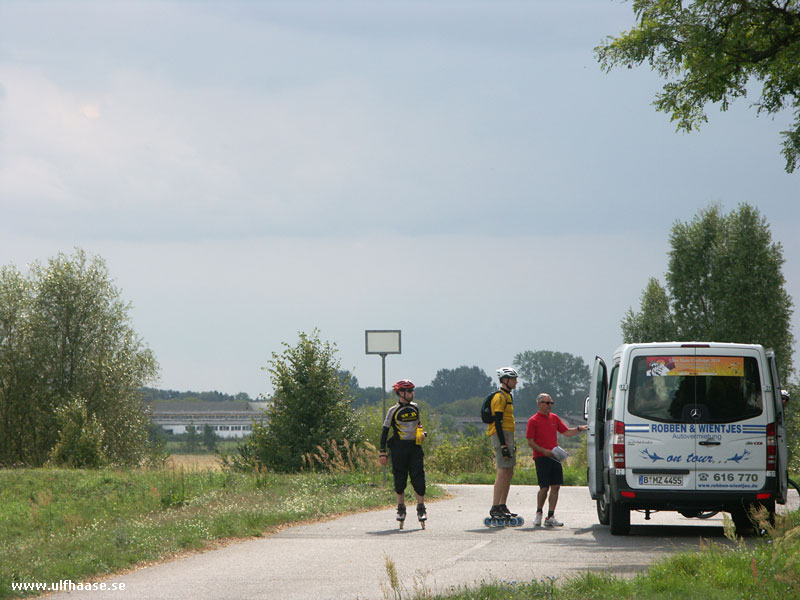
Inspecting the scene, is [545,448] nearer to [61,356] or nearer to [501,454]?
[501,454]

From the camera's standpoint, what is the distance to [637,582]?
332 inches

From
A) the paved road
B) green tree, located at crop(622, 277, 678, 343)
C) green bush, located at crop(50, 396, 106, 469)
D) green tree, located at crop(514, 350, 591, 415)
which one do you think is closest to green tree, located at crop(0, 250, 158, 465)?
green bush, located at crop(50, 396, 106, 469)

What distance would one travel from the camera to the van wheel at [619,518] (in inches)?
513

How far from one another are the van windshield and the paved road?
61.3 inches

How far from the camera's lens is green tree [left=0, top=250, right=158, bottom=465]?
159ft

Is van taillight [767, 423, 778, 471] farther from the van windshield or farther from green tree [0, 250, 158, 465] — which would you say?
green tree [0, 250, 158, 465]

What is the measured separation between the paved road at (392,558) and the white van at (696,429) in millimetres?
701

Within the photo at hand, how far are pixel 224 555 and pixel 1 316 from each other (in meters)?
40.9

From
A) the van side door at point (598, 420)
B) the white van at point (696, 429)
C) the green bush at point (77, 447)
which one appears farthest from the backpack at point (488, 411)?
the green bush at point (77, 447)

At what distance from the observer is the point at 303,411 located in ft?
89.4

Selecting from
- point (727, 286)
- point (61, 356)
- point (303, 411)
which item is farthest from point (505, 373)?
point (727, 286)

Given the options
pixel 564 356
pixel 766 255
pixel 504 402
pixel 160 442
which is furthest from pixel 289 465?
pixel 564 356

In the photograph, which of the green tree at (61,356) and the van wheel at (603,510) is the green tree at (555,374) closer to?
the green tree at (61,356)

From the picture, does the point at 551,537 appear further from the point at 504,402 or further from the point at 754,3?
the point at 754,3
